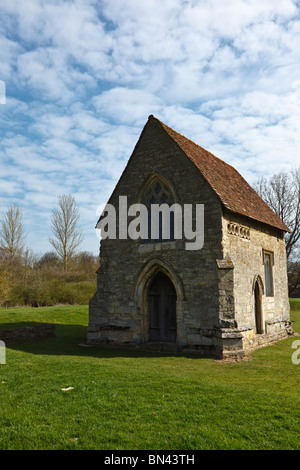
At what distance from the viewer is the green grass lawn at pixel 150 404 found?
17.1 ft

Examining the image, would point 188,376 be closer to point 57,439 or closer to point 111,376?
point 111,376

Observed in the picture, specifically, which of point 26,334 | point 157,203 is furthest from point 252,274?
point 26,334

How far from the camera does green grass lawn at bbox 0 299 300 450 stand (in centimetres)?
522

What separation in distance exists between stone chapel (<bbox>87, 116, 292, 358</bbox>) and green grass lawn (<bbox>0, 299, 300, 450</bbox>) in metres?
1.45

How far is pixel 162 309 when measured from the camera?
13516 millimetres

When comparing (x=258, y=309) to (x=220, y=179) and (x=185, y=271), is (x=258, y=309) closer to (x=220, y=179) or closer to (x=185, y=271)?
(x=185, y=271)

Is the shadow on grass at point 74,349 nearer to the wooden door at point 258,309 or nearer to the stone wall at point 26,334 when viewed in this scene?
the stone wall at point 26,334

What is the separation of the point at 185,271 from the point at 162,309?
2.19m

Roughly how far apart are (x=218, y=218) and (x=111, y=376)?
20.5ft

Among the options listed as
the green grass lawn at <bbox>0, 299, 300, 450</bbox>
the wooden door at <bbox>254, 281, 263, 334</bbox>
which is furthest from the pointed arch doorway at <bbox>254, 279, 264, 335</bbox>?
the green grass lawn at <bbox>0, 299, 300, 450</bbox>

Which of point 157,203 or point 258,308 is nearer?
point 157,203

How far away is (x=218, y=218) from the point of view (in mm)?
11867

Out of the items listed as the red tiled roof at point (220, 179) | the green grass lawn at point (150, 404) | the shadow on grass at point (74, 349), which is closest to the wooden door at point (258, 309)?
the red tiled roof at point (220, 179)

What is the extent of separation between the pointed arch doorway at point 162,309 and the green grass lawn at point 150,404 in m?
2.14
